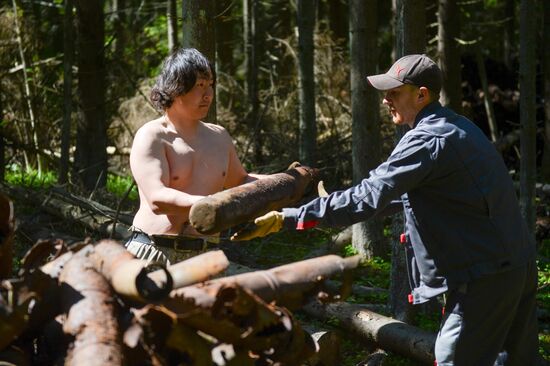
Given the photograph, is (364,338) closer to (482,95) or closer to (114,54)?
(482,95)

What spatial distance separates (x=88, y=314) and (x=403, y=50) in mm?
3768

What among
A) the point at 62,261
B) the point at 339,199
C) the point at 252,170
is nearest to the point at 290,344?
the point at 339,199

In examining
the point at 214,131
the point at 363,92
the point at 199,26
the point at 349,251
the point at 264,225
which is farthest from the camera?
the point at 349,251

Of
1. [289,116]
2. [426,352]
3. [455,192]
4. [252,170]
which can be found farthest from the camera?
[289,116]

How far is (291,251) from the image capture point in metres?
9.86

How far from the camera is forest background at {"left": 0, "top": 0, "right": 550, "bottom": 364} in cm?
834

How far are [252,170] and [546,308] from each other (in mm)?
4920

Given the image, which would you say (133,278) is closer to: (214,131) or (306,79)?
(214,131)

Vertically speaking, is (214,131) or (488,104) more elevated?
(214,131)

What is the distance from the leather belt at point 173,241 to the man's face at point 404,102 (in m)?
1.32

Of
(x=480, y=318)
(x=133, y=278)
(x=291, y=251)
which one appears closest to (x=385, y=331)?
(x=480, y=318)

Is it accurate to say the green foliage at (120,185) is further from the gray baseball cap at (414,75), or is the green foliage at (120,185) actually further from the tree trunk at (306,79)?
the gray baseball cap at (414,75)

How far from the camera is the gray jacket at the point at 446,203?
4473 millimetres

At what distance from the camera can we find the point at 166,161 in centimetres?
460
